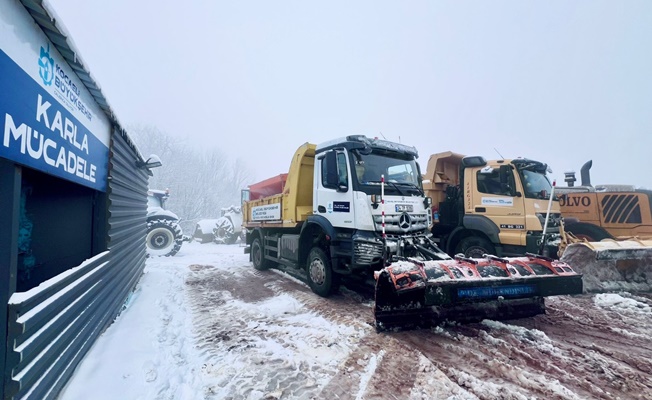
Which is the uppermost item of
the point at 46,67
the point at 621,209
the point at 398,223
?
the point at 46,67

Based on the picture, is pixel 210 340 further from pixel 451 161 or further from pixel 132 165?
pixel 451 161

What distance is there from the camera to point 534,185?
6562 millimetres

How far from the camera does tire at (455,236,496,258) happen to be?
266 inches

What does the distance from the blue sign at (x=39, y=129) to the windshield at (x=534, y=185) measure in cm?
752

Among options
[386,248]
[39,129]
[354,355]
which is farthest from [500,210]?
[39,129]

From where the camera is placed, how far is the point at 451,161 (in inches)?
324

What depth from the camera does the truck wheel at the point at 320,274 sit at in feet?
17.9

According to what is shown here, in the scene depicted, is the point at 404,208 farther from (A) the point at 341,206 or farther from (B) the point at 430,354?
(B) the point at 430,354

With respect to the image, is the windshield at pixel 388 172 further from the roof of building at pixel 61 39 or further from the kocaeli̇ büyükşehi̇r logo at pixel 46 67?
the kocaeli̇ büyükşehi̇r logo at pixel 46 67

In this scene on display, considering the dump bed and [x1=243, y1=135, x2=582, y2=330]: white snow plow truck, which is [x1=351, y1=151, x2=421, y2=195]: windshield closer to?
[x1=243, y1=135, x2=582, y2=330]: white snow plow truck

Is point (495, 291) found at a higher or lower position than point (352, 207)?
lower

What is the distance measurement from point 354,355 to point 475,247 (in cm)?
490

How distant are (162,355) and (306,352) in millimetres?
1564

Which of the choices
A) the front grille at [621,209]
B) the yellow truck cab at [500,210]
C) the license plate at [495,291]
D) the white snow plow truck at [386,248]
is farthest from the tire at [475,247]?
the front grille at [621,209]
